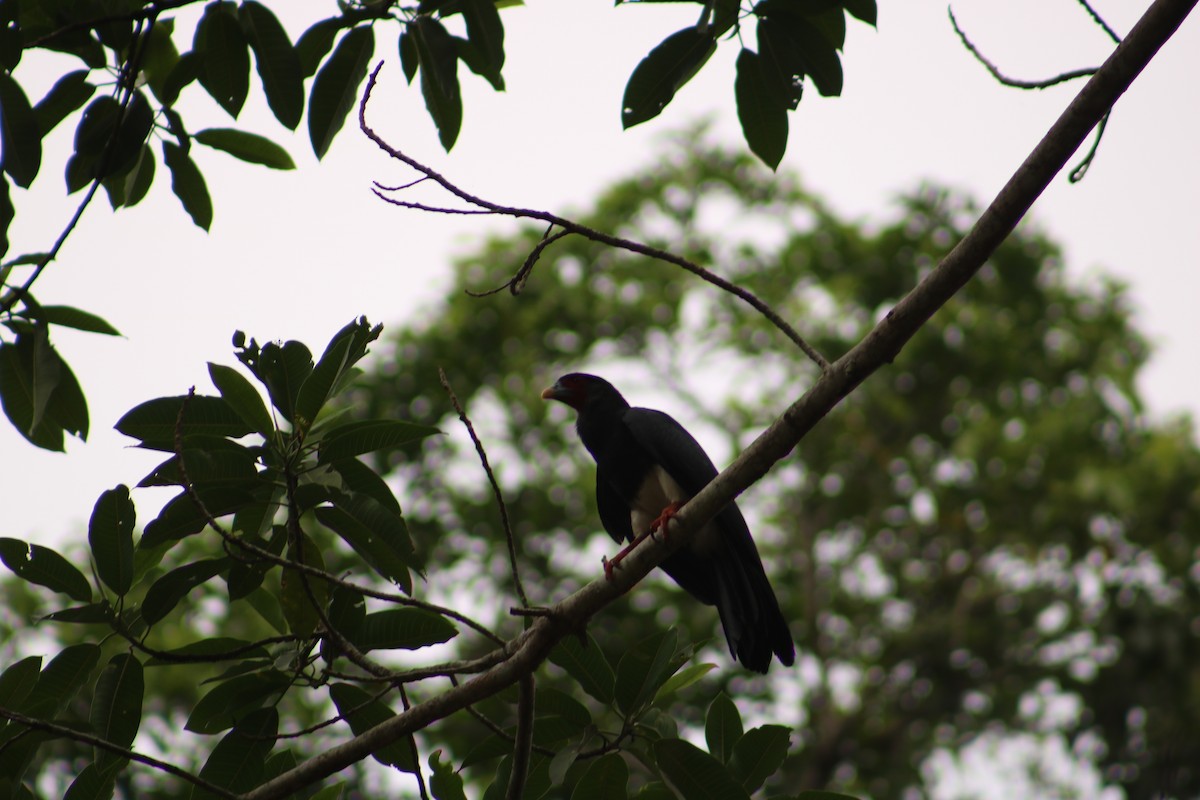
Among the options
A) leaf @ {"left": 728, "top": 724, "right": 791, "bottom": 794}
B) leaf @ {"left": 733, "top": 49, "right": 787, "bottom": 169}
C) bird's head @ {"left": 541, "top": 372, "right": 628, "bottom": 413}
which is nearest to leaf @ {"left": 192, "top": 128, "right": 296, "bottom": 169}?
leaf @ {"left": 733, "top": 49, "right": 787, "bottom": 169}

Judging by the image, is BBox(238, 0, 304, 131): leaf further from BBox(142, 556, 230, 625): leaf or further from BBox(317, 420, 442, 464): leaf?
BBox(142, 556, 230, 625): leaf

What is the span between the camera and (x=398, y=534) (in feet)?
9.89

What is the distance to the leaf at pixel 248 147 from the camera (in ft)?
11.5

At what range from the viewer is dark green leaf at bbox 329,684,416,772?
3.13 m

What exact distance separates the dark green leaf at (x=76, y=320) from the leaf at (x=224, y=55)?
29.2 inches

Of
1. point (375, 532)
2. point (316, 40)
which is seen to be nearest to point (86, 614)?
point (375, 532)

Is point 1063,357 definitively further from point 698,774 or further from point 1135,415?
point 698,774

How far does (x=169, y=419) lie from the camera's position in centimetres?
294

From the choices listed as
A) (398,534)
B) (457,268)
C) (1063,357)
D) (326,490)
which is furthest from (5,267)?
(1063,357)

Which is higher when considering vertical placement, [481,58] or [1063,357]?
[1063,357]

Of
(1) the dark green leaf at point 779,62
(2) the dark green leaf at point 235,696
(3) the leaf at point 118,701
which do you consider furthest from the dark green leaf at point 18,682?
(1) the dark green leaf at point 779,62

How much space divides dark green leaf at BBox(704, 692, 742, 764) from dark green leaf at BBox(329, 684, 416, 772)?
0.83m

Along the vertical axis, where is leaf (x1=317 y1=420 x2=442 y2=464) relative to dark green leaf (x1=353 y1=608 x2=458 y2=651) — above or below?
above

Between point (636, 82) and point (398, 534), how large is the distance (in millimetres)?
1341
